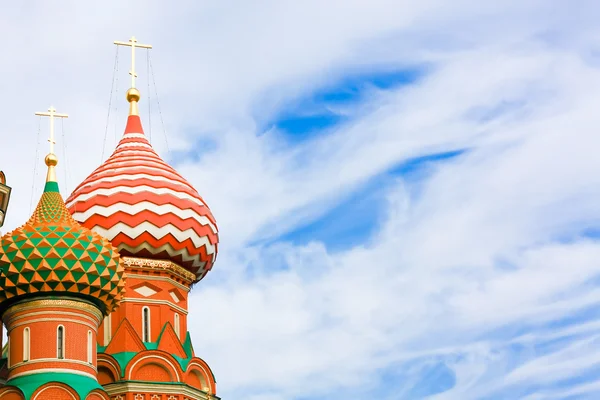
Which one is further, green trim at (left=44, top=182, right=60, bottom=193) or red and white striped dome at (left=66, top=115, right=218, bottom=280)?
red and white striped dome at (left=66, top=115, right=218, bottom=280)

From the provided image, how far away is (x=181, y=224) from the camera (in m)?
31.3

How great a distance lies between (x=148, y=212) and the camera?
102 feet

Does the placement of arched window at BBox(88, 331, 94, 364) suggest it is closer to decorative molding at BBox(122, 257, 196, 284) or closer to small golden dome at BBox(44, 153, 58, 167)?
decorative molding at BBox(122, 257, 196, 284)

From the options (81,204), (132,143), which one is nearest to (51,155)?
(81,204)

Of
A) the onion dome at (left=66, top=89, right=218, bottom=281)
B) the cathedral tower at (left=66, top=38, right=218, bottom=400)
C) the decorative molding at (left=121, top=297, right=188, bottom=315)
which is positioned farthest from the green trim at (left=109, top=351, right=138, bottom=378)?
the onion dome at (left=66, top=89, right=218, bottom=281)

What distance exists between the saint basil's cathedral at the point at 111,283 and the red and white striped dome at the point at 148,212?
0.03 meters

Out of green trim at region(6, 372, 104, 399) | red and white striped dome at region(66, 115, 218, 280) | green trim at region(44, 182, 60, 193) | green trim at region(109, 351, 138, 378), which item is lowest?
green trim at region(6, 372, 104, 399)

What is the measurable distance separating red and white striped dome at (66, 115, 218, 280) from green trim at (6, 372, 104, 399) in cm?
557

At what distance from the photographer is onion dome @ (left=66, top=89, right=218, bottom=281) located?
1216 inches

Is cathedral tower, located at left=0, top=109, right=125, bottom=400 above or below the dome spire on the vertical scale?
below

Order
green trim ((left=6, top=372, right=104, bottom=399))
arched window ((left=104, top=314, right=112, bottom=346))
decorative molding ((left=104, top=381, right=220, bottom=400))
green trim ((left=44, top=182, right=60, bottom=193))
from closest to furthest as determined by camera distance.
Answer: green trim ((left=6, top=372, right=104, bottom=399)) → green trim ((left=44, top=182, right=60, bottom=193)) → decorative molding ((left=104, top=381, right=220, bottom=400)) → arched window ((left=104, top=314, right=112, bottom=346))

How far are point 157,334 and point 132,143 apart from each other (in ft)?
20.0

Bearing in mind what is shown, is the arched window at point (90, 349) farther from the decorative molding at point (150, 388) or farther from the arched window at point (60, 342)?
the decorative molding at point (150, 388)

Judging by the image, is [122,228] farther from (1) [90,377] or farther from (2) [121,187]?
(1) [90,377]
